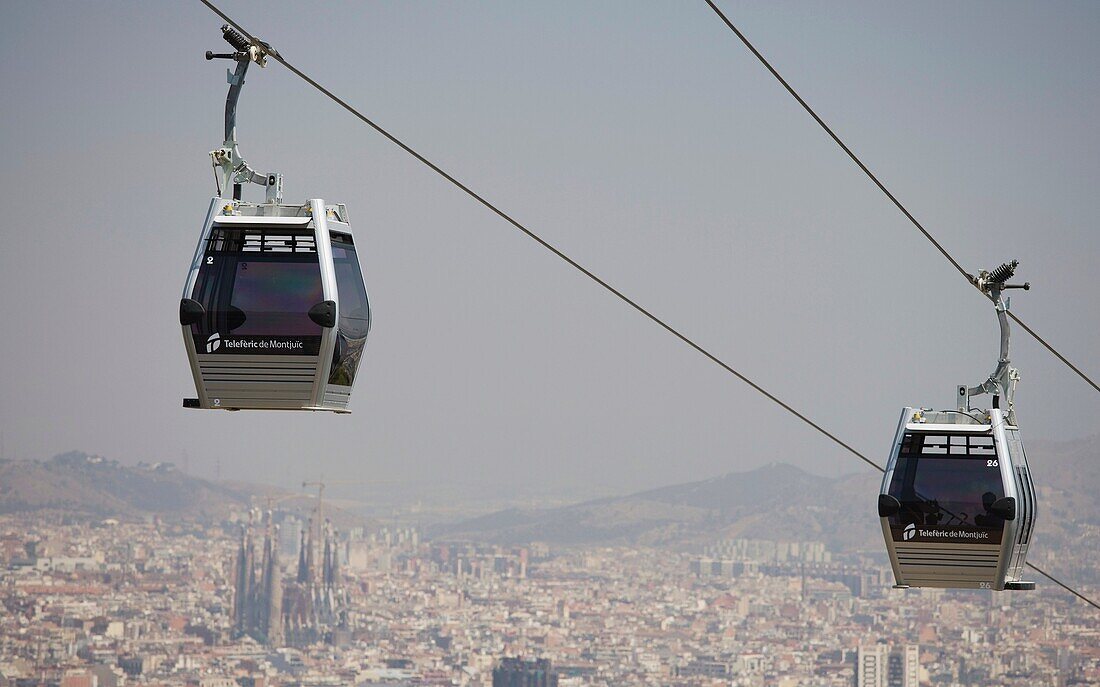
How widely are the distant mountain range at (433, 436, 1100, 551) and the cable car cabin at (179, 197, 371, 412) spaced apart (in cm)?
10299

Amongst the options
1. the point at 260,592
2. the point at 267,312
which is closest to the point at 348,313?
the point at 267,312

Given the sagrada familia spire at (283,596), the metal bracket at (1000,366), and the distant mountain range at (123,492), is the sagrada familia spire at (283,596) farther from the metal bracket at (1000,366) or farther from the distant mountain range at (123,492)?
the metal bracket at (1000,366)

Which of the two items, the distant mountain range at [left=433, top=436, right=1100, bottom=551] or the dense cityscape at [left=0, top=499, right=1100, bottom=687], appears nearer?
Answer: the dense cityscape at [left=0, top=499, right=1100, bottom=687]

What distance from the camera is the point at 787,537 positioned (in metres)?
113

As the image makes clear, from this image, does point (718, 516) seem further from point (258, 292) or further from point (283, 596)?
point (258, 292)

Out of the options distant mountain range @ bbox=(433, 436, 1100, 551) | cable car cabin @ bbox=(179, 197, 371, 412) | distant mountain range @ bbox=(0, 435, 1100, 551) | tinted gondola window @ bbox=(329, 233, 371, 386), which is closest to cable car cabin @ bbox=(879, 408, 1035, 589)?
tinted gondola window @ bbox=(329, 233, 371, 386)

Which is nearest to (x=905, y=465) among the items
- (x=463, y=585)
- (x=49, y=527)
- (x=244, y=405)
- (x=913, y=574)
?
(x=913, y=574)

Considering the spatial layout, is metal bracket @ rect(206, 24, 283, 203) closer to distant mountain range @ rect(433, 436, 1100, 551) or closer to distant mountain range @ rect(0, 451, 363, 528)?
distant mountain range @ rect(0, 451, 363, 528)

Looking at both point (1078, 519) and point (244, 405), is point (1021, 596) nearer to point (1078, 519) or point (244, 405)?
point (1078, 519)

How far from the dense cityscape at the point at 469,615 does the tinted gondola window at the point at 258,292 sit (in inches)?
2978

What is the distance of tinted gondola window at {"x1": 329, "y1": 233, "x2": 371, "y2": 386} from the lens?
730 cm

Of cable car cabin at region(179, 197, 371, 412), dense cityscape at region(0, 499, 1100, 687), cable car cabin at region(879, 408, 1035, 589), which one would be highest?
cable car cabin at region(179, 197, 371, 412)

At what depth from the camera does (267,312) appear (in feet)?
23.6

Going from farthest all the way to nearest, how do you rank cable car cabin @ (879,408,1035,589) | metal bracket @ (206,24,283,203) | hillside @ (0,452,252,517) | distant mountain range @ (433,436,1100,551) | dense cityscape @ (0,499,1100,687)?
distant mountain range @ (433,436,1100,551), hillside @ (0,452,252,517), dense cityscape @ (0,499,1100,687), cable car cabin @ (879,408,1035,589), metal bracket @ (206,24,283,203)
